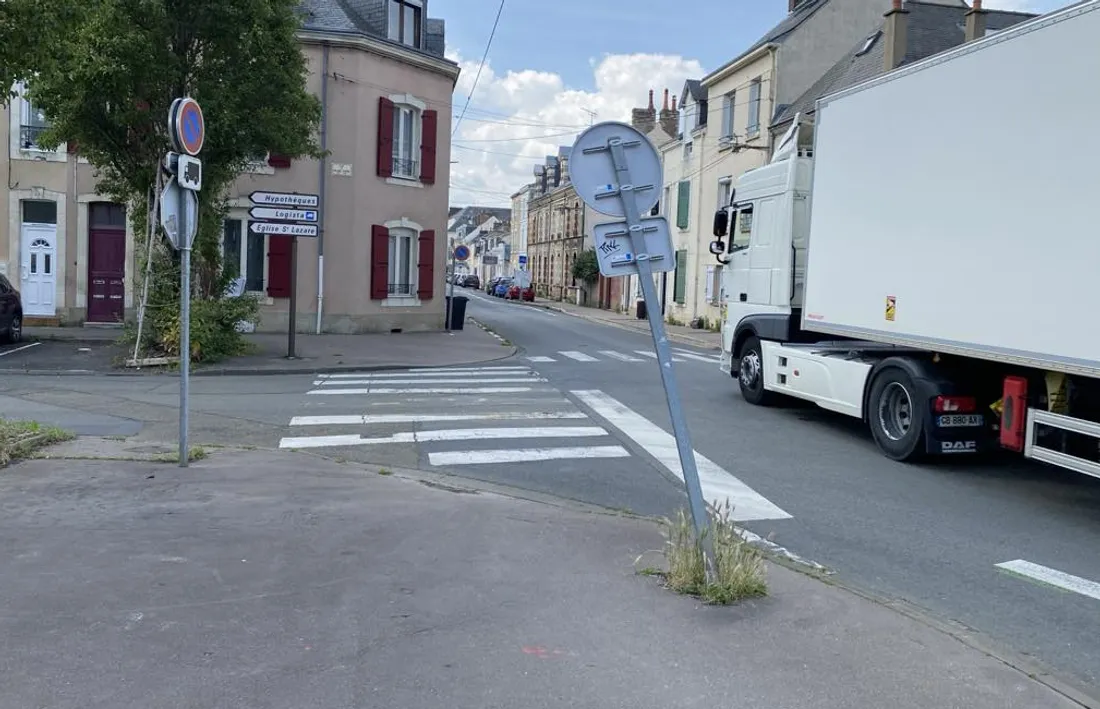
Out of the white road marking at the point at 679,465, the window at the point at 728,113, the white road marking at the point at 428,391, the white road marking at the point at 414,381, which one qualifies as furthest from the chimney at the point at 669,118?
the white road marking at the point at 679,465

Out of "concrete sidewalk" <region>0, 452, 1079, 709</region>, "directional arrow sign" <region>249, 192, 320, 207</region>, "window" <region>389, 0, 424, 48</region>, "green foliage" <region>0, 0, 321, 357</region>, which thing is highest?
"window" <region>389, 0, 424, 48</region>

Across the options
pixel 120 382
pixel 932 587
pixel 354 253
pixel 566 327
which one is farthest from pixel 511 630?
pixel 566 327

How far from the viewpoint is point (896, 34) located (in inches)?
927

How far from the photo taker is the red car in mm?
59219

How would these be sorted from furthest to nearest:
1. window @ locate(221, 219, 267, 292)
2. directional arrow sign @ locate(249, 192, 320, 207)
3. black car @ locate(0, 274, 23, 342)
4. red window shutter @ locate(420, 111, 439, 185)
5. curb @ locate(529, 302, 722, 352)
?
curb @ locate(529, 302, 722, 352), red window shutter @ locate(420, 111, 439, 185), window @ locate(221, 219, 267, 292), black car @ locate(0, 274, 23, 342), directional arrow sign @ locate(249, 192, 320, 207)

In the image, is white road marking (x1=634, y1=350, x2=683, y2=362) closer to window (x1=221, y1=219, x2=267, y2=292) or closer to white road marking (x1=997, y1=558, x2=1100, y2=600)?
window (x1=221, y1=219, x2=267, y2=292)

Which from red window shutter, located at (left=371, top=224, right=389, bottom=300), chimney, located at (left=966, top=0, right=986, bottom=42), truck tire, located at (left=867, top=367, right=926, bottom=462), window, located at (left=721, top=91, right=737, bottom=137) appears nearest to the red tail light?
truck tire, located at (left=867, top=367, right=926, bottom=462)

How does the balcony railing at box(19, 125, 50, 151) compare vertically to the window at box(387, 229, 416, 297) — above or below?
above

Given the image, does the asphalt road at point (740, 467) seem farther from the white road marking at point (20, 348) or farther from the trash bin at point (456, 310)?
the trash bin at point (456, 310)

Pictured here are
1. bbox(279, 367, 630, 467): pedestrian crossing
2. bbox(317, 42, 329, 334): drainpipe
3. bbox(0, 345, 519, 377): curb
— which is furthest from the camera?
bbox(317, 42, 329, 334): drainpipe

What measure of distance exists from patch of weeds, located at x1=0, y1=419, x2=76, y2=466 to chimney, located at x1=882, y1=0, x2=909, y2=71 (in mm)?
21204

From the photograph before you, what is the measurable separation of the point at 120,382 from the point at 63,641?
442 inches

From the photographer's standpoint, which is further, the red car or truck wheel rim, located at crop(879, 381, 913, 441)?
the red car

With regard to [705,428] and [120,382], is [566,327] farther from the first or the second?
[705,428]
